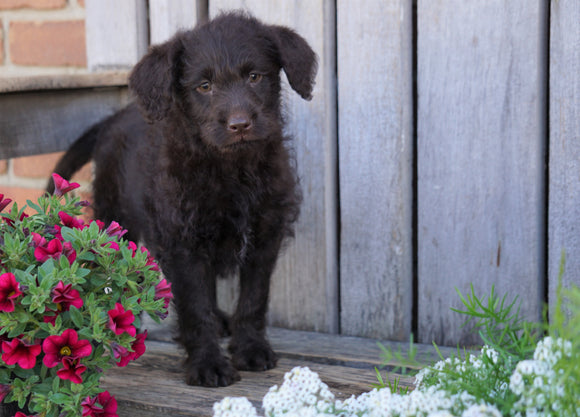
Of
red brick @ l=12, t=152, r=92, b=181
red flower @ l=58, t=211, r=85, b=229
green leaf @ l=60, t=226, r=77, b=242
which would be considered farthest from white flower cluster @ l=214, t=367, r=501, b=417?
red brick @ l=12, t=152, r=92, b=181

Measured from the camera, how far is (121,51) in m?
3.28

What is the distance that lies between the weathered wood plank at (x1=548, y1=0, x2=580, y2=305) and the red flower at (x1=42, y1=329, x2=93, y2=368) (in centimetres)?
169

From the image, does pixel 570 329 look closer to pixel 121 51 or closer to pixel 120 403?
pixel 120 403

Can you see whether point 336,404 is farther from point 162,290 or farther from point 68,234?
point 68,234

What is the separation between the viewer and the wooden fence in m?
2.58

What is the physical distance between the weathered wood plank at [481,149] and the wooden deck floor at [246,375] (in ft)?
1.33

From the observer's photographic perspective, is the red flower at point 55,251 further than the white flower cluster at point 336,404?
Yes

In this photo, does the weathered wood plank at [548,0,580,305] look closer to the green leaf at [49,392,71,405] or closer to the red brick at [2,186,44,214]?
the green leaf at [49,392,71,405]

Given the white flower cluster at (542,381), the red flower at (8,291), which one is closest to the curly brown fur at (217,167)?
the red flower at (8,291)

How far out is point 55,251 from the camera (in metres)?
1.93

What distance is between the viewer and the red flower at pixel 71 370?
1.81m

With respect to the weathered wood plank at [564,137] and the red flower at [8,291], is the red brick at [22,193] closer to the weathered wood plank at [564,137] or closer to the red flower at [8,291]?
the red flower at [8,291]

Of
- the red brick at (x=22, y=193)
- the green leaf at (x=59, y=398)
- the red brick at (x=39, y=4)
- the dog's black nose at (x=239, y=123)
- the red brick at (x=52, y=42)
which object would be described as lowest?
the green leaf at (x=59, y=398)

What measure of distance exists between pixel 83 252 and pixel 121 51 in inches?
62.5
